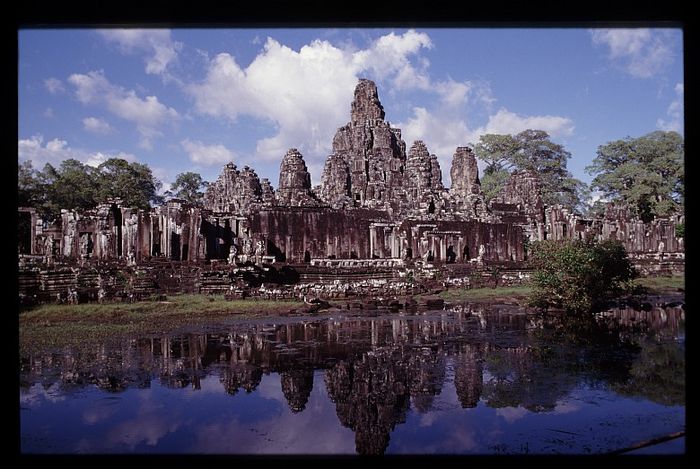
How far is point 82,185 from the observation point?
2850 cm

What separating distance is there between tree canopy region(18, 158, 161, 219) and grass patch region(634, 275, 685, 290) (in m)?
23.9

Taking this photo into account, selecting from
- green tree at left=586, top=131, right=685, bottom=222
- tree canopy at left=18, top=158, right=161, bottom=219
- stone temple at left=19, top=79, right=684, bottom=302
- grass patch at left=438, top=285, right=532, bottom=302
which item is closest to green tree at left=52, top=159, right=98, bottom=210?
tree canopy at left=18, top=158, right=161, bottom=219

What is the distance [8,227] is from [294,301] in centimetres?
1383

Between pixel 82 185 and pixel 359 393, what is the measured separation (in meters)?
25.9

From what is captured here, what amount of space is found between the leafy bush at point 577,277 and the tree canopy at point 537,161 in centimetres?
2941

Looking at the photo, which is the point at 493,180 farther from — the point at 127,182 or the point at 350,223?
the point at 127,182

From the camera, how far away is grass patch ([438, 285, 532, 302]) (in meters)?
17.7

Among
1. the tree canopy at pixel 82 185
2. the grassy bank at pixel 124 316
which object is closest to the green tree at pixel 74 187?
the tree canopy at pixel 82 185

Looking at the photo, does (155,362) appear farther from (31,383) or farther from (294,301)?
(294,301)

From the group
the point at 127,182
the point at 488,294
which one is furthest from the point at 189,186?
the point at 488,294

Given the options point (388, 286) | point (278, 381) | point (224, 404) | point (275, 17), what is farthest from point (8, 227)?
point (388, 286)

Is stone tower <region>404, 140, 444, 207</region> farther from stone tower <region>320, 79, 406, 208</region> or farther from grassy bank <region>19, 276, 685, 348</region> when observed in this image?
grassy bank <region>19, 276, 685, 348</region>

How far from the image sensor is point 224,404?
273 inches

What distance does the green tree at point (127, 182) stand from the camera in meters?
30.4
